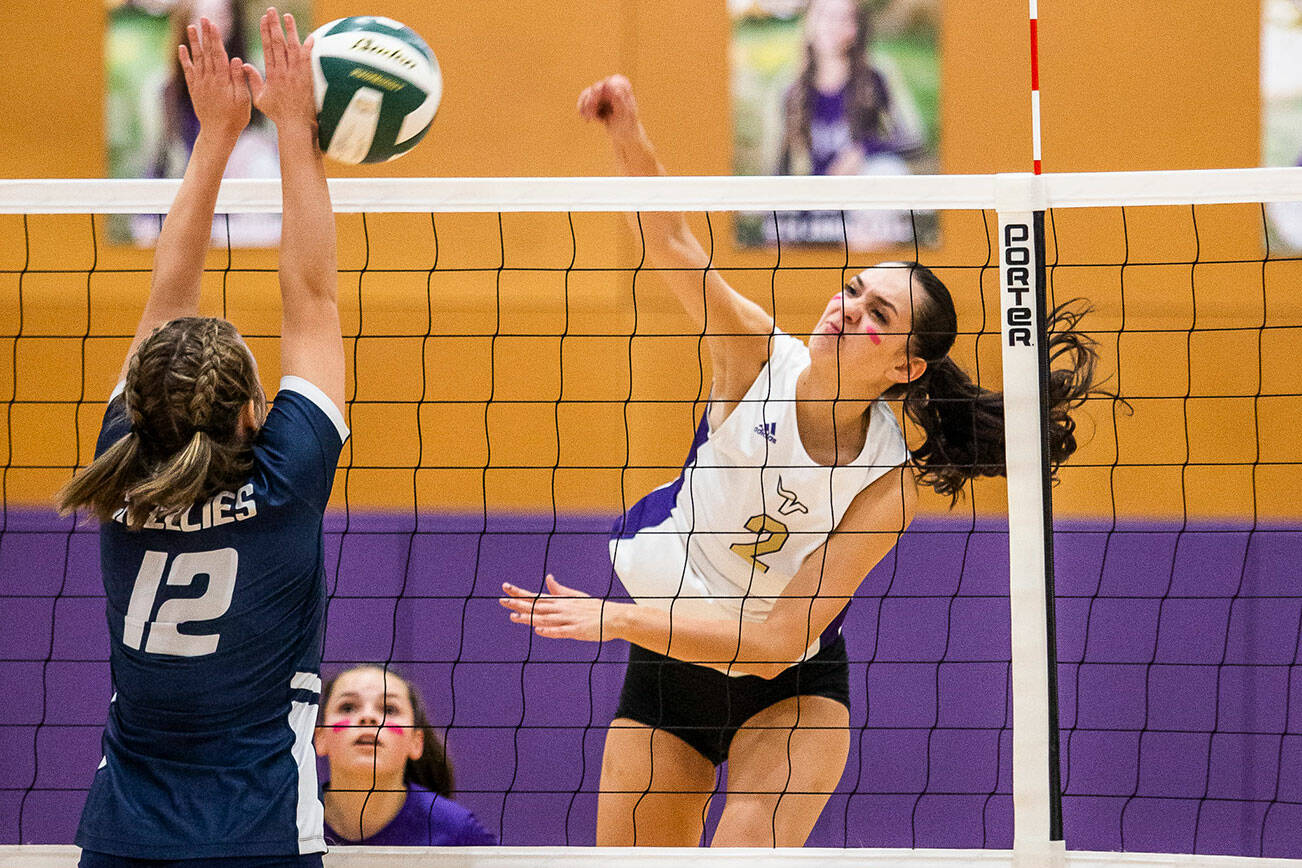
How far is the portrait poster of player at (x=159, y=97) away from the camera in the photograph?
186 inches

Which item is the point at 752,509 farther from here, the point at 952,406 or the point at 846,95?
the point at 846,95

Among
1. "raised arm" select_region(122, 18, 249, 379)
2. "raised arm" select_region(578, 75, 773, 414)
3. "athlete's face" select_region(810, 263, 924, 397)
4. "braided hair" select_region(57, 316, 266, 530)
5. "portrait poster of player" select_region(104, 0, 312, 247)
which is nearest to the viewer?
"braided hair" select_region(57, 316, 266, 530)

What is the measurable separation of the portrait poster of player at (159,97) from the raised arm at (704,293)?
7.20 ft

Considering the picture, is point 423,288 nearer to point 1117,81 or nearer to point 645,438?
point 645,438

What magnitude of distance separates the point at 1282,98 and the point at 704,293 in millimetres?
2986

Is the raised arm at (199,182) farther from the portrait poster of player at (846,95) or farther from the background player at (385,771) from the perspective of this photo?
the portrait poster of player at (846,95)

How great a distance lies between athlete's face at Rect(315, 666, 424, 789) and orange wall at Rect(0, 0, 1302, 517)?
107 centimetres

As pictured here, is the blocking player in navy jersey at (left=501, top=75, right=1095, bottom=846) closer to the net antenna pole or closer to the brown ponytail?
the brown ponytail

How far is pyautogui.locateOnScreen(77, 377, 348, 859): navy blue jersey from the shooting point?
1714mm

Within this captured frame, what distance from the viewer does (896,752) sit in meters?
4.51

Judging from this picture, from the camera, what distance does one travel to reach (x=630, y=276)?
4.71 m

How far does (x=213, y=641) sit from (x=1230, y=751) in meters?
3.88

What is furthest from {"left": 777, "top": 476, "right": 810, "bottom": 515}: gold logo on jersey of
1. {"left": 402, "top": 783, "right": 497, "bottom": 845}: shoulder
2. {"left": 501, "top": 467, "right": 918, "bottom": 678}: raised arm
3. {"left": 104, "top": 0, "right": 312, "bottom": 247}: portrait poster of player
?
{"left": 104, "top": 0, "right": 312, "bottom": 247}: portrait poster of player

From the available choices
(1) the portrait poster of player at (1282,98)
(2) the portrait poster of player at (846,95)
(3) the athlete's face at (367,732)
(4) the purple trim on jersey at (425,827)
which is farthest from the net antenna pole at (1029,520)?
(1) the portrait poster of player at (1282,98)
